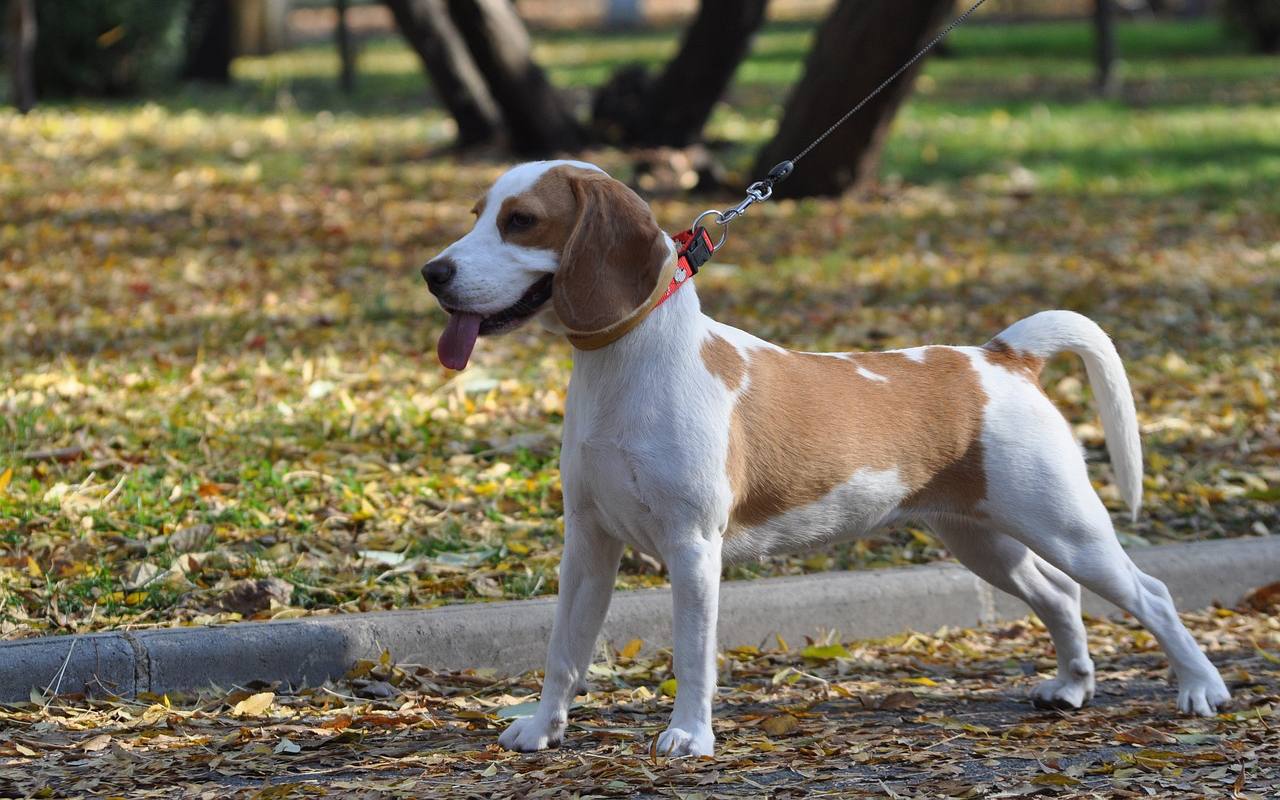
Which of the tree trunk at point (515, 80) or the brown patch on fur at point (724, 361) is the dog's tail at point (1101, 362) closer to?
the brown patch on fur at point (724, 361)

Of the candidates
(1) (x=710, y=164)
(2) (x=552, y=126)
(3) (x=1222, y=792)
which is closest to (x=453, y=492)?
(3) (x=1222, y=792)

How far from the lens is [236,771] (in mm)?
4035

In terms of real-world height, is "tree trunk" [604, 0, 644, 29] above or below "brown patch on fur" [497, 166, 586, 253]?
above

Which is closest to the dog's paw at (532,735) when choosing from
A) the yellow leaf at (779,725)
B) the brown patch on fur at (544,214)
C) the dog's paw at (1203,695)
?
the yellow leaf at (779,725)

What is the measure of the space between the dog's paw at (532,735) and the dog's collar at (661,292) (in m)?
1.05

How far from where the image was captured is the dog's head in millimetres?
3957

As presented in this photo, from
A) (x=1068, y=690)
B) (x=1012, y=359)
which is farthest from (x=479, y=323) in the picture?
(x=1068, y=690)

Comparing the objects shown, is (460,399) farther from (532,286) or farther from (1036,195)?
(1036,195)

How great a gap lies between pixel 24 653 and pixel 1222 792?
3.29 meters

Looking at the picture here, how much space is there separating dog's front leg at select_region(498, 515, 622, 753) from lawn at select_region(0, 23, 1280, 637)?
1.06 m

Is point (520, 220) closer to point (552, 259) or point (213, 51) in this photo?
point (552, 259)

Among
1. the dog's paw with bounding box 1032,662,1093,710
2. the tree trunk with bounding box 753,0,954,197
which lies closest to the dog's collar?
the dog's paw with bounding box 1032,662,1093,710

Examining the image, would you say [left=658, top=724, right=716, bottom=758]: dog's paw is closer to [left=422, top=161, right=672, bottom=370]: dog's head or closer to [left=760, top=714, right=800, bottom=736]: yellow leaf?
[left=760, top=714, right=800, bottom=736]: yellow leaf

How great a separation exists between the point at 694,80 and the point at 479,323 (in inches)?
450
